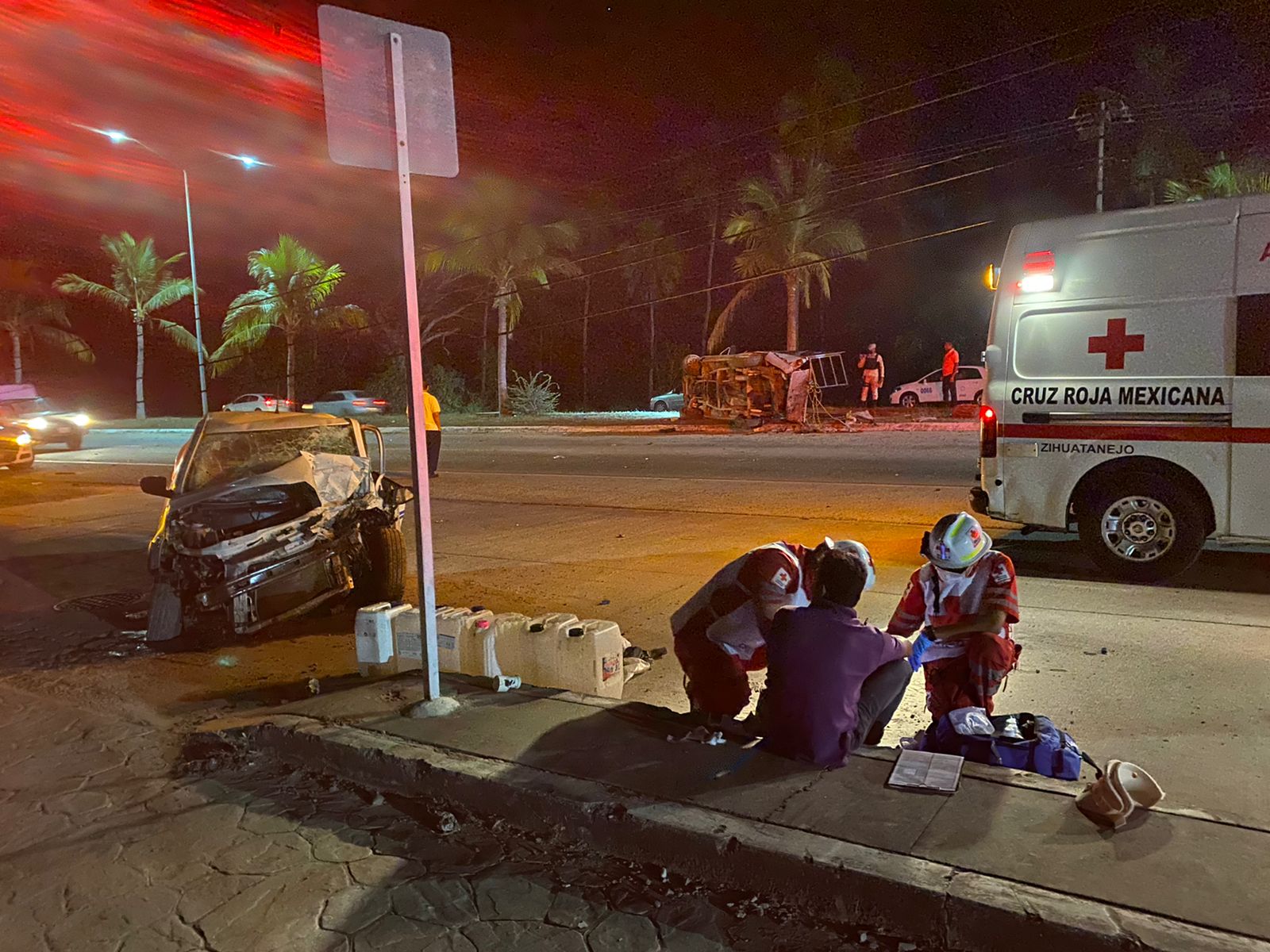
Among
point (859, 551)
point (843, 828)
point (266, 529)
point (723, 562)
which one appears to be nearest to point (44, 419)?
point (266, 529)

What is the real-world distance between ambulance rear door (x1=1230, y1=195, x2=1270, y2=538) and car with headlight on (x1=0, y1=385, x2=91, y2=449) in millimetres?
28938

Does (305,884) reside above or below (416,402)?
below

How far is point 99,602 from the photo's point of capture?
8.52m

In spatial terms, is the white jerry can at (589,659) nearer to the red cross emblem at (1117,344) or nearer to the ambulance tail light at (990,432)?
the ambulance tail light at (990,432)

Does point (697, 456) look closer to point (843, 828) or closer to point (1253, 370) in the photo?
point (1253, 370)

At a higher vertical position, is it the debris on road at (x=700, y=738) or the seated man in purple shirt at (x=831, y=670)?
the seated man in purple shirt at (x=831, y=670)

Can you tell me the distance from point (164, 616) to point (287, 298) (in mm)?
36856

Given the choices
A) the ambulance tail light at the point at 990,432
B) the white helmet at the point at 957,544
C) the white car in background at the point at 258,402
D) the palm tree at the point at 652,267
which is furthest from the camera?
the palm tree at the point at 652,267

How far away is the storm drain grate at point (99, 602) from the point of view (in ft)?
27.3

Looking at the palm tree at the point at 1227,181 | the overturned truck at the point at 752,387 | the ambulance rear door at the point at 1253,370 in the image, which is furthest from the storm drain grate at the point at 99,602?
the palm tree at the point at 1227,181

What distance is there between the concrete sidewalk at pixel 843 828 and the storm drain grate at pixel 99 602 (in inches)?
173

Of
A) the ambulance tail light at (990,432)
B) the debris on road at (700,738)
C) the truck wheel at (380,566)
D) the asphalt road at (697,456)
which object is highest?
the ambulance tail light at (990,432)

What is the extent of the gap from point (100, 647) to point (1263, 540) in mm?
8570

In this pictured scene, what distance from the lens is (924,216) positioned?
4447 cm
